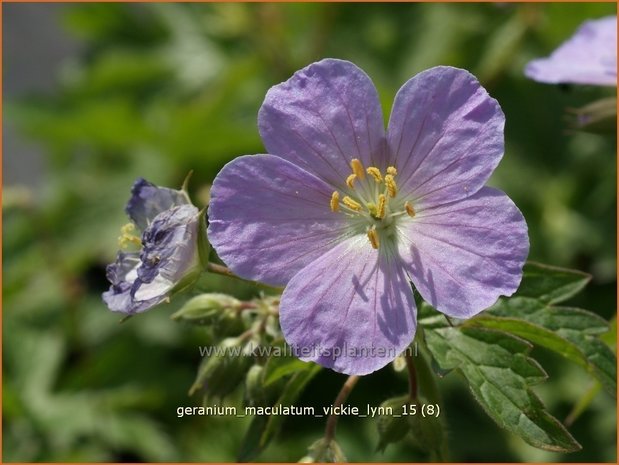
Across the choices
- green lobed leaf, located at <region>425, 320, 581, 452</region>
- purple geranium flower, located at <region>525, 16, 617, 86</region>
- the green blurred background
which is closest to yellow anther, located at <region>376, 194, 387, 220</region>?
green lobed leaf, located at <region>425, 320, 581, 452</region>

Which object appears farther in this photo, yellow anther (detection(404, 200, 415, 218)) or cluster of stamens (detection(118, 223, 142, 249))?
cluster of stamens (detection(118, 223, 142, 249))

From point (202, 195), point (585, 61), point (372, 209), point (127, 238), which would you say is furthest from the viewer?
point (202, 195)

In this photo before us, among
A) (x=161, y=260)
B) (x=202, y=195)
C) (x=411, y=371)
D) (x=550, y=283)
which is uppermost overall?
(x=161, y=260)

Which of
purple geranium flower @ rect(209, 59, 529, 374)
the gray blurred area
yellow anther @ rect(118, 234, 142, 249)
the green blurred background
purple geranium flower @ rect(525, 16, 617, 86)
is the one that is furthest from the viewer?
the gray blurred area

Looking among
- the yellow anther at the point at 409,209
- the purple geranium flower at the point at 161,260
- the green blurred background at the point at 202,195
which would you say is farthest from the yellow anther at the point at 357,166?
the green blurred background at the point at 202,195

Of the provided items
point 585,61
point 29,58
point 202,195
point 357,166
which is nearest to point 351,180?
point 357,166

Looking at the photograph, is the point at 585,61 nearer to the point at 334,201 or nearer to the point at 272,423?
the point at 334,201

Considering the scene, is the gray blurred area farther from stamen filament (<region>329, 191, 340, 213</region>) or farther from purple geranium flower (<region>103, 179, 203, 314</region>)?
stamen filament (<region>329, 191, 340, 213</region>)
